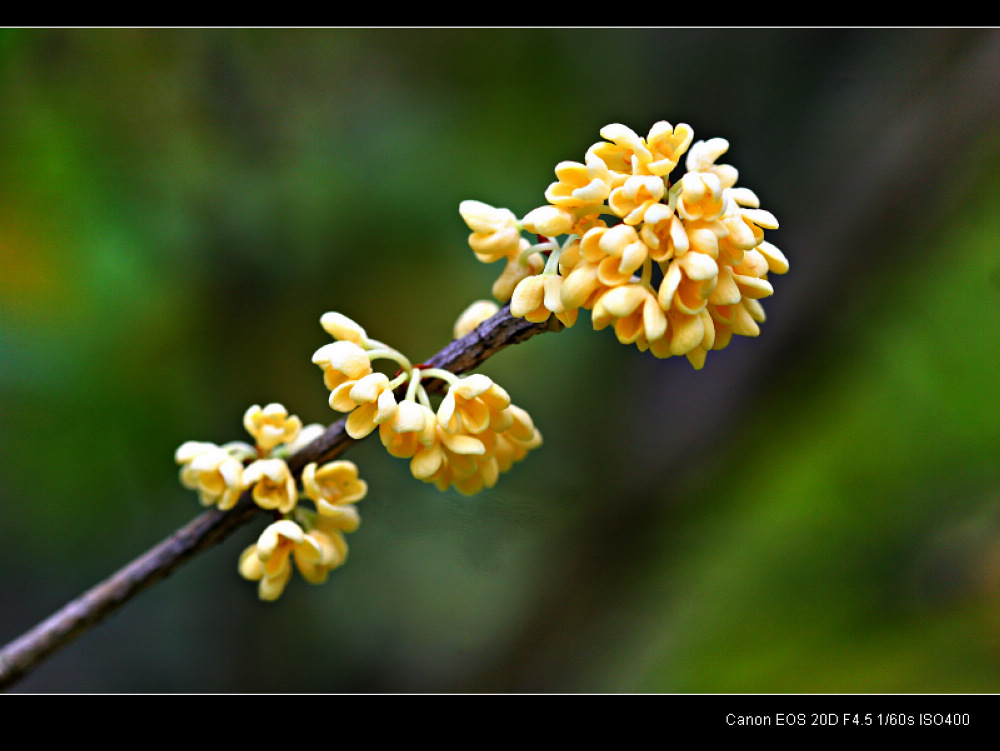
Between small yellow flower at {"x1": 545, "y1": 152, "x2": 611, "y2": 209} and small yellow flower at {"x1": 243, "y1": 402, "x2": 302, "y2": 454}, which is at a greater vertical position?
small yellow flower at {"x1": 545, "y1": 152, "x2": 611, "y2": 209}

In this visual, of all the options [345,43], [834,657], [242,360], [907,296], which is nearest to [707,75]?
[907,296]

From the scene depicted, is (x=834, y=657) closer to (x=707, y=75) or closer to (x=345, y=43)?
(x=707, y=75)

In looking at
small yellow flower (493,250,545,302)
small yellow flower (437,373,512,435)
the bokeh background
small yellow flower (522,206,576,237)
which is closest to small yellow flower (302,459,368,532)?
small yellow flower (437,373,512,435)

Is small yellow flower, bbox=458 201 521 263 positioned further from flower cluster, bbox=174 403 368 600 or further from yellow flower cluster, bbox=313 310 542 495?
flower cluster, bbox=174 403 368 600

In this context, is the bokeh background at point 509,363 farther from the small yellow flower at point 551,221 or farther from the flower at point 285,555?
the small yellow flower at point 551,221

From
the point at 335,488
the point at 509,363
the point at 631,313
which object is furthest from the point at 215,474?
the point at 509,363

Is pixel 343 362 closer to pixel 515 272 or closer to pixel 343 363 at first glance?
pixel 343 363
